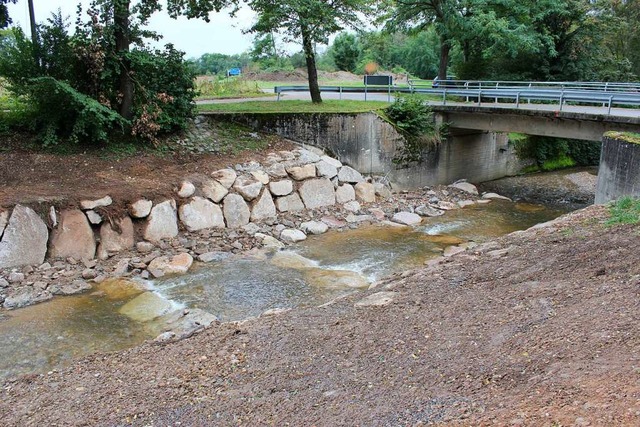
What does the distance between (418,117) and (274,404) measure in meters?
19.3

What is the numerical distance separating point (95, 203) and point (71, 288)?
277 centimetres

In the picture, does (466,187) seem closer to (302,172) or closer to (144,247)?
(302,172)

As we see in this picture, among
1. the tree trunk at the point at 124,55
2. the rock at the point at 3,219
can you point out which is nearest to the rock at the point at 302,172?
the tree trunk at the point at 124,55

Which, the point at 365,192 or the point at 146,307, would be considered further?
the point at 365,192

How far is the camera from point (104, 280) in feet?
42.9

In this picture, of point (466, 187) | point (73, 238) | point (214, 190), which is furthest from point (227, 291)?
point (466, 187)

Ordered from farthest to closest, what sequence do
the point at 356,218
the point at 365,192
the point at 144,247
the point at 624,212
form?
the point at 365,192 < the point at 356,218 < the point at 144,247 < the point at 624,212

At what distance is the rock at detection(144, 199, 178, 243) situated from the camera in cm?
1500

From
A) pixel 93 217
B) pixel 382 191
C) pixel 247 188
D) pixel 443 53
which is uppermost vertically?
pixel 443 53

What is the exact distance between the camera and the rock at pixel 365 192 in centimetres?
2055

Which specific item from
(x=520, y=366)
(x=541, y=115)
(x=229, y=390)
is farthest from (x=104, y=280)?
(x=541, y=115)

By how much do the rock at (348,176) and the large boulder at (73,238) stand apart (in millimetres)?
9258

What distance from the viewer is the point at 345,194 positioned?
20047mm

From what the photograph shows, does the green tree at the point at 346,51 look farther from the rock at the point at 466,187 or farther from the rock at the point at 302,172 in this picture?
the rock at the point at 302,172
